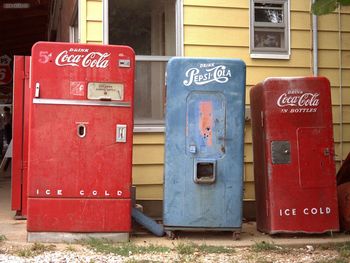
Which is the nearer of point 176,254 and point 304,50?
point 176,254

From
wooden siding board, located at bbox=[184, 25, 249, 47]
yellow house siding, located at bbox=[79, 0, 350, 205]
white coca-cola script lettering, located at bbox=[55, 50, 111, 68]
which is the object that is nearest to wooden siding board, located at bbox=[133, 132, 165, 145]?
yellow house siding, located at bbox=[79, 0, 350, 205]

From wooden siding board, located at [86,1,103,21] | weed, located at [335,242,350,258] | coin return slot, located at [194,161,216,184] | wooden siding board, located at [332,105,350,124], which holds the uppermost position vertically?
wooden siding board, located at [86,1,103,21]

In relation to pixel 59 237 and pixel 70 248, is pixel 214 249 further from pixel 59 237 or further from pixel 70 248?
pixel 59 237

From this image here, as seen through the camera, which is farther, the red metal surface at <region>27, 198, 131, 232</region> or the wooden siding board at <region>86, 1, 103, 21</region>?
the wooden siding board at <region>86, 1, 103, 21</region>

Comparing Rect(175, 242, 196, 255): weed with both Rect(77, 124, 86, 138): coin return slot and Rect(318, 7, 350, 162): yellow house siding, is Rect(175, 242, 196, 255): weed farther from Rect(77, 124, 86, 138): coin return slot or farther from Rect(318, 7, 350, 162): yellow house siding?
Rect(318, 7, 350, 162): yellow house siding

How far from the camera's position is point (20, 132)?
6.81 metres

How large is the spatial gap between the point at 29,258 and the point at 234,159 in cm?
238

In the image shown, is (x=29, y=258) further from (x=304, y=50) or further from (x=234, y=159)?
(x=304, y=50)

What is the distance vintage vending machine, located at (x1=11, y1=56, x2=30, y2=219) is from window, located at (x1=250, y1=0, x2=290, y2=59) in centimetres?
311

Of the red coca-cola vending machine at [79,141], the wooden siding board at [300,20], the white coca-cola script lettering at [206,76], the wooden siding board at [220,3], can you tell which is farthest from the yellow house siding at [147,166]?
the wooden siding board at [300,20]

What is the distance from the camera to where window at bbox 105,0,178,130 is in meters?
6.91

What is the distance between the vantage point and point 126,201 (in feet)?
18.1

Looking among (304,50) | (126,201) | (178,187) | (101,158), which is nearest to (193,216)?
(178,187)

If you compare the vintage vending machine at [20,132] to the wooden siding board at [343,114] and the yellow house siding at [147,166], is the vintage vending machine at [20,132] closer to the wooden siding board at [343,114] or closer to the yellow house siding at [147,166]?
the yellow house siding at [147,166]
